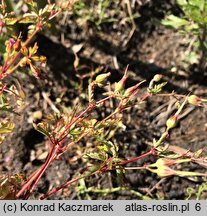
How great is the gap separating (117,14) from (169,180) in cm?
90

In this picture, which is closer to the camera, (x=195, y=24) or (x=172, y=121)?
(x=172, y=121)

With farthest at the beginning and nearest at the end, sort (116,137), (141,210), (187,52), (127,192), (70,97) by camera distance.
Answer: (187,52)
(70,97)
(116,137)
(127,192)
(141,210)

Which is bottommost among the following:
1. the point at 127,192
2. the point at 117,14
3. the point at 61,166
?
the point at 127,192

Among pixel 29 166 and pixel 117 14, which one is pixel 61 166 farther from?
pixel 117 14

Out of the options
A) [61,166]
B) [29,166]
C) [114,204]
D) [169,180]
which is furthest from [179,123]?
[114,204]

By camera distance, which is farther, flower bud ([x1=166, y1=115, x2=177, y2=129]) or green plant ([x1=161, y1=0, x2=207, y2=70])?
green plant ([x1=161, y1=0, x2=207, y2=70])

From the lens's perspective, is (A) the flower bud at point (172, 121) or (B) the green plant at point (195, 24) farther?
(B) the green plant at point (195, 24)

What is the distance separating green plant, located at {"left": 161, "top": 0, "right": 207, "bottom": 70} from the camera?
1739 millimetres

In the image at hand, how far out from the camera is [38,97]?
78.0 inches

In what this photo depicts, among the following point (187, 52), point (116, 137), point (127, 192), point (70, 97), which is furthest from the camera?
point (187, 52)

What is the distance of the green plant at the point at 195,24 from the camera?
5.71ft

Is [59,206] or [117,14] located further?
[117,14]

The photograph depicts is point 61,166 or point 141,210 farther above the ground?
point 141,210

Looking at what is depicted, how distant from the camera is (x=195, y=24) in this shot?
6.16ft
